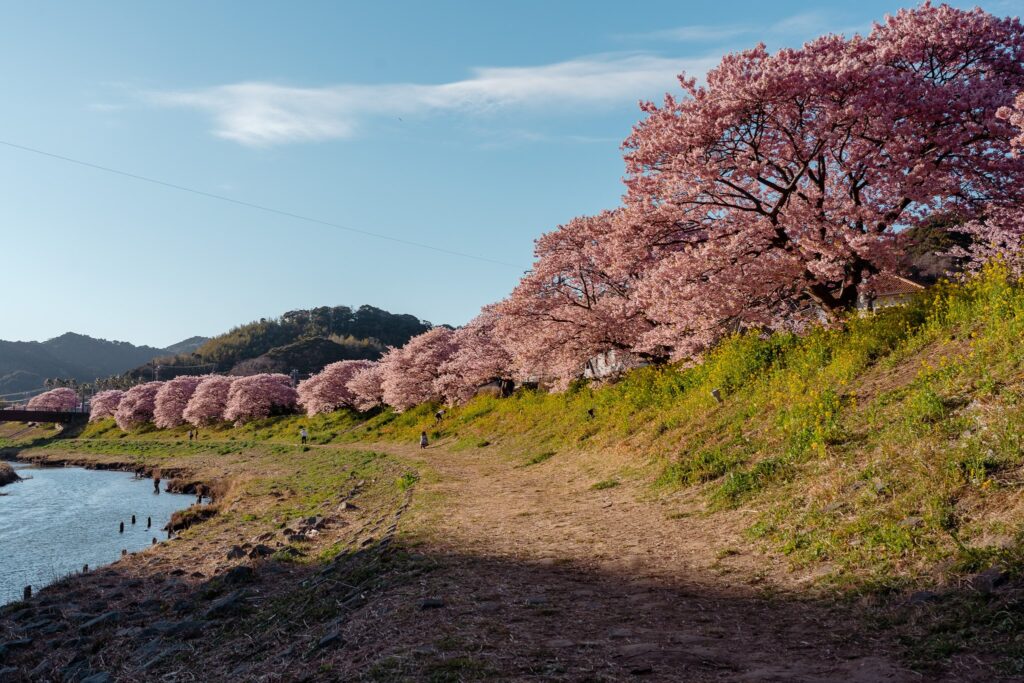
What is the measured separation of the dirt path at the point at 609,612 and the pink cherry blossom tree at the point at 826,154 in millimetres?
7386

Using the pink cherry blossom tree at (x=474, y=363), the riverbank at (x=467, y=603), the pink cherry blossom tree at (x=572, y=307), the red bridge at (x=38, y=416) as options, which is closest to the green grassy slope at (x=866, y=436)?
the riverbank at (x=467, y=603)

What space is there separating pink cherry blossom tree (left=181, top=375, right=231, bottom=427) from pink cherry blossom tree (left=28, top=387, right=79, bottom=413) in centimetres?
5893

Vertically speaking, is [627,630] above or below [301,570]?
above

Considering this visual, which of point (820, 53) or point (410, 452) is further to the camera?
point (410, 452)

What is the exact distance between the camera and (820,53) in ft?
51.8

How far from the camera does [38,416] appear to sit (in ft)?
273

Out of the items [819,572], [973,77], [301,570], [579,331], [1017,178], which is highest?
[973,77]

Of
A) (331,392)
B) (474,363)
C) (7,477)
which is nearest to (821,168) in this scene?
(474,363)

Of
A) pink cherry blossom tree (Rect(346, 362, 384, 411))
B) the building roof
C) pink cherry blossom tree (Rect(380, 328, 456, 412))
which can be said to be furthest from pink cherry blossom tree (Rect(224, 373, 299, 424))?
the building roof

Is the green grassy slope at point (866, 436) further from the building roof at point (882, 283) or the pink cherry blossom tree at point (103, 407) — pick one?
the pink cherry blossom tree at point (103, 407)

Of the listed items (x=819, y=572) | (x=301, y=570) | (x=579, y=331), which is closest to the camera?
(x=819, y=572)

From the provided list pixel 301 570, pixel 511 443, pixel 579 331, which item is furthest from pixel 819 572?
pixel 511 443

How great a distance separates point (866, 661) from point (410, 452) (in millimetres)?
28933

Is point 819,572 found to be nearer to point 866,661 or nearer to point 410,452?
point 866,661
